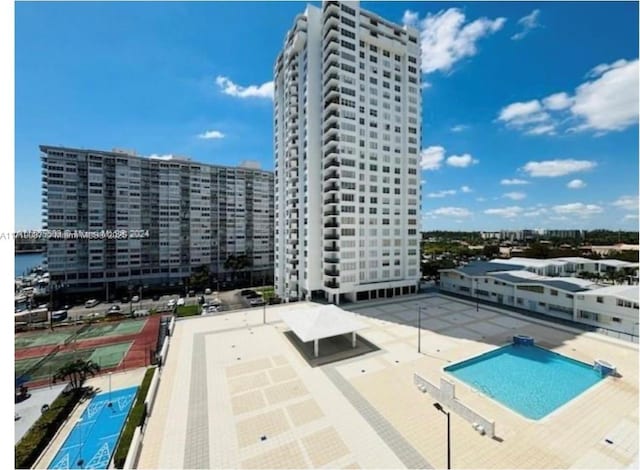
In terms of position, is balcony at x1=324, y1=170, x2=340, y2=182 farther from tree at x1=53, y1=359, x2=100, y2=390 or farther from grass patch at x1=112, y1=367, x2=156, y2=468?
tree at x1=53, y1=359, x2=100, y2=390

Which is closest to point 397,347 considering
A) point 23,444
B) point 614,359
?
point 614,359

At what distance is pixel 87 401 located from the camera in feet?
74.0

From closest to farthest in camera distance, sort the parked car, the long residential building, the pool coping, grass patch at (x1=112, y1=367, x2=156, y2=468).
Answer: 1. grass patch at (x1=112, y1=367, x2=156, y2=468)
2. the pool coping
3. the long residential building
4. the parked car

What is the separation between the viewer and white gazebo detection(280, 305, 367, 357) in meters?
23.7

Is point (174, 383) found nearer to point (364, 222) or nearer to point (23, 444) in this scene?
point (23, 444)

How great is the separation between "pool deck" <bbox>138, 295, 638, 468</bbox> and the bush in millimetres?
7356

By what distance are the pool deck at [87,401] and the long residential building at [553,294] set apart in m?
44.0

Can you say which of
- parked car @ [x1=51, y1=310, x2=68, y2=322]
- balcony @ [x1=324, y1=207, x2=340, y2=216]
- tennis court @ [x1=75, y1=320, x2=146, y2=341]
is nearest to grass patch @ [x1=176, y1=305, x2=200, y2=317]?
tennis court @ [x1=75, y1=320, x2=146, y2=341]

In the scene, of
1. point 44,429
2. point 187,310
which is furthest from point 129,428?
point 187,310

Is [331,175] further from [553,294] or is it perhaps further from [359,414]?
[359,414]

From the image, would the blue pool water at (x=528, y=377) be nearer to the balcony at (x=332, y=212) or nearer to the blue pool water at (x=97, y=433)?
the blue pool water at (x=97, y=433)

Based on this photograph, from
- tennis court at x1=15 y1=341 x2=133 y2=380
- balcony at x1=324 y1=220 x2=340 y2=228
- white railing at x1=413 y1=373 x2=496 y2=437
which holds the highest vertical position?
balcony at x1=324 y1=220 x2=340 y2=228

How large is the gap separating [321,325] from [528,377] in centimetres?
1591

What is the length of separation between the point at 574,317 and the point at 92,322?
6310 cm
